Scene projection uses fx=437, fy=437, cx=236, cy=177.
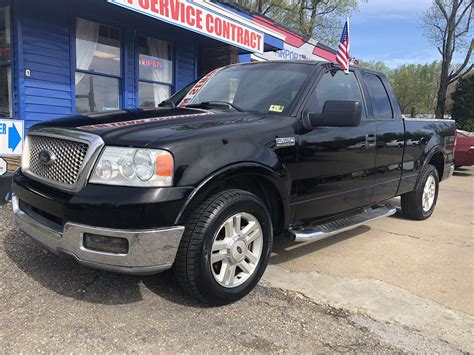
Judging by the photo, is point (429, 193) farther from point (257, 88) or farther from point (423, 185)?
point (257, 88)

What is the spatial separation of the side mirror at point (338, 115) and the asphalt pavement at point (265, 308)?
1.37 metres

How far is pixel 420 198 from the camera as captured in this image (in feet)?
19.8

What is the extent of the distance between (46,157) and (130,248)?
1009 millimetres

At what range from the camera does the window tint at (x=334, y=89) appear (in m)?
4.00

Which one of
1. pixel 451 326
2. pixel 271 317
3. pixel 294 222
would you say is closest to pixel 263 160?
pixel 294 222

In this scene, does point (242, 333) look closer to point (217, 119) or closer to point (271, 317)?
point (271, 317)

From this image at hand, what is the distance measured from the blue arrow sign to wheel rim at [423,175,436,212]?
5.58 metres

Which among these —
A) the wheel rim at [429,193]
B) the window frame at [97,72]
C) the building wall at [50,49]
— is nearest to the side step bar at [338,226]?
the wheel rim at [429,193]

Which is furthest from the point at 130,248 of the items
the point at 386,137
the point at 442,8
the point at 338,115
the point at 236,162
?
the point at 442,8

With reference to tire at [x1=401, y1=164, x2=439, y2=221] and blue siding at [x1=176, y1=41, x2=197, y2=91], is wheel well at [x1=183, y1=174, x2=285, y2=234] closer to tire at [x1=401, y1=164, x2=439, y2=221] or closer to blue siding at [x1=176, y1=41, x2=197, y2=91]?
tire at [x1=401, y1=164, x2=439, y2=221]

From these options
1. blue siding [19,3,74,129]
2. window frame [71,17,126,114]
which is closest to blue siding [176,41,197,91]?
window frame [71,17,126,114]

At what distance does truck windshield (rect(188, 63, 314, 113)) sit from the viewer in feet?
12.9

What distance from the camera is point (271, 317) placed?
10.2 feet

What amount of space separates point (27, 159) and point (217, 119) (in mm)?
1561
